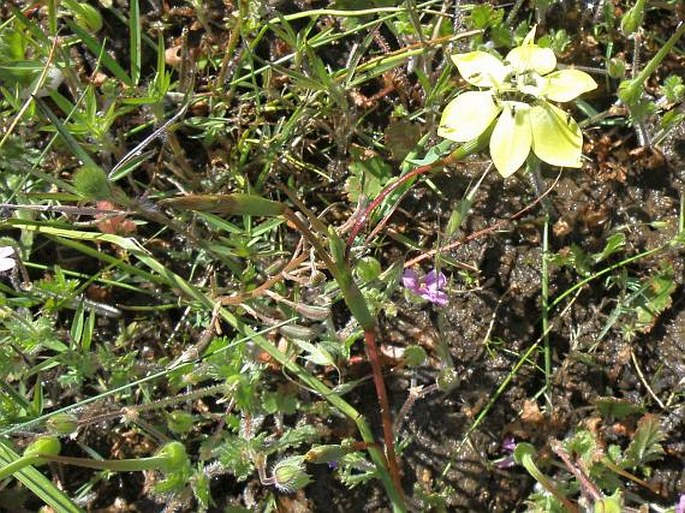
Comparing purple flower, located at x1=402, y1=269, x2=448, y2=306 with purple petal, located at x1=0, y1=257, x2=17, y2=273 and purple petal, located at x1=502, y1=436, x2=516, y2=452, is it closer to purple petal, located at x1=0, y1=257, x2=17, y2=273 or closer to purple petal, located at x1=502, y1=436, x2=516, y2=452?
purple petal, located at x1=502, y1=436, x2=516, y2=452

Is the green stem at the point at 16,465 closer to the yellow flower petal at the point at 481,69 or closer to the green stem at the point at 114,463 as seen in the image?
the green stem at the point at 114,463

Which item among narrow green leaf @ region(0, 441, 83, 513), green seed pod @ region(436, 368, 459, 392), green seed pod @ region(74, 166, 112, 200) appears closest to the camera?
green seed pod @ region(74, 166, 112, 200)

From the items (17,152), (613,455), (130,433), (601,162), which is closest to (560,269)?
(601,162)

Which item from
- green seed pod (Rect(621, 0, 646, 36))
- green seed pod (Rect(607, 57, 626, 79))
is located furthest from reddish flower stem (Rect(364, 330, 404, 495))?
green seed pod (Rect(621, 0, 646, 36))

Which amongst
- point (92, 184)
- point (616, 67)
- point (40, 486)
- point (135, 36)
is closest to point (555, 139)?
point (616, 67)

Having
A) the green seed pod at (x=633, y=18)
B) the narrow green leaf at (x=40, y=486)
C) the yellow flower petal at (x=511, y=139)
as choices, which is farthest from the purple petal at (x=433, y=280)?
the narrow green leaf at (x=40, y=486)

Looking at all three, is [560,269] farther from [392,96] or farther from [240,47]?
[240,47]
